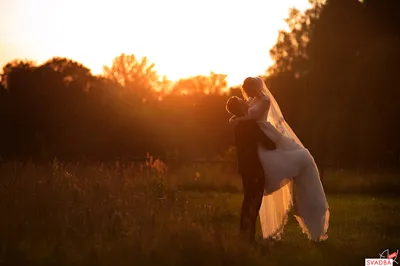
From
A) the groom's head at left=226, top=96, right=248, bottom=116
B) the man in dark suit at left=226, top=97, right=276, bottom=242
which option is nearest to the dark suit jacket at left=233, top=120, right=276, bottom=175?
the man in dark suit at left=226, top=97, right=276, bottom=242

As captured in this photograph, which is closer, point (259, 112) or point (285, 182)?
point (259, 112)

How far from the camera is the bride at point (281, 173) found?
941cm

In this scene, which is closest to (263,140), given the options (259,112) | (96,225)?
(259,112)

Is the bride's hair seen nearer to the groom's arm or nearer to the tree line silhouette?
the groom's arm

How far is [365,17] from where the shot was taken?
3759 cm

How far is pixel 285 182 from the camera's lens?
377 inches

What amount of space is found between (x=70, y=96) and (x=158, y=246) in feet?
116

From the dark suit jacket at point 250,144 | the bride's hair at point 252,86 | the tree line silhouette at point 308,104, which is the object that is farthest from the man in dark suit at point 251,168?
the tree line silhouette at point 308,104

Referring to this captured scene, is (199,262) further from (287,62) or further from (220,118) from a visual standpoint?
(220,118)

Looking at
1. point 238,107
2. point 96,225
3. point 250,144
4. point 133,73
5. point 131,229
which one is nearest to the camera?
point 131,229

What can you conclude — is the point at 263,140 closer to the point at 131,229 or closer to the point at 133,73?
the point at 131,229

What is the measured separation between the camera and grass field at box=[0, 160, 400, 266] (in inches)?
295

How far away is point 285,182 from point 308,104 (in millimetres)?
30917

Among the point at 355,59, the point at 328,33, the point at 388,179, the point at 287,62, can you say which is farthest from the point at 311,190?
the point at 287,62
